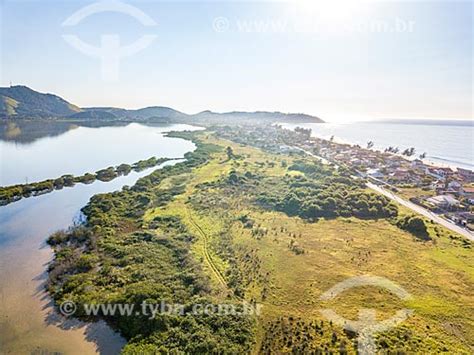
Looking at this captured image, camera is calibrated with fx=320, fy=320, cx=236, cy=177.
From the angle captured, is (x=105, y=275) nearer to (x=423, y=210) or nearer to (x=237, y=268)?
(x=237, y=268)

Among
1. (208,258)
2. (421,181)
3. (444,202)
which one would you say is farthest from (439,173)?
(208,258)

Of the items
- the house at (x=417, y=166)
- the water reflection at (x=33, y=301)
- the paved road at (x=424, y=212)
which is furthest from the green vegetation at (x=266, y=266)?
the house at (x=417, y=166)

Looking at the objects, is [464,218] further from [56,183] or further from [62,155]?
[62,155]

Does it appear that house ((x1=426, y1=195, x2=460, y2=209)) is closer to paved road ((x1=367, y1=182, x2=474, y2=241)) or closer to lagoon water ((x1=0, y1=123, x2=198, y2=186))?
paved road ((x1=367, y1=182, x2=474, y2=241))

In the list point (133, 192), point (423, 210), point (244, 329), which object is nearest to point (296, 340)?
point (244, 329)

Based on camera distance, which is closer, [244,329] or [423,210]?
[244,329]

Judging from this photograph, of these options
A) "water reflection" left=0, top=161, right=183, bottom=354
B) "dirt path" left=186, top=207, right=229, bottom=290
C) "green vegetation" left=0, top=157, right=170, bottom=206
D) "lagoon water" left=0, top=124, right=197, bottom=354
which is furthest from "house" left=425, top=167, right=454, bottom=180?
"water reflection" left=0, top=161, right=183, bottom=354

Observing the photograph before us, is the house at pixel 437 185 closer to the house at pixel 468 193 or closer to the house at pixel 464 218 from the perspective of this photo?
the house at pixel 468 193
